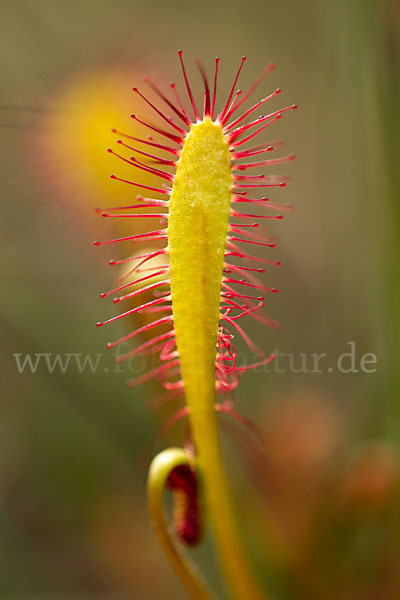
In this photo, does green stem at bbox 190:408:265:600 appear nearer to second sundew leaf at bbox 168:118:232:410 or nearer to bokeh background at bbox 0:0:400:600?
second sundew leaf at bbox 168:118:232:410

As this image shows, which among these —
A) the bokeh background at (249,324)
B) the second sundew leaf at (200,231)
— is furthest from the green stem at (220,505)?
the bokeh background at (249,324)

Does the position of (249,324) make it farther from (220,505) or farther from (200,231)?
(200,231)

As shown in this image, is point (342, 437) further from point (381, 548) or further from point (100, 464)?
point (100, 464)

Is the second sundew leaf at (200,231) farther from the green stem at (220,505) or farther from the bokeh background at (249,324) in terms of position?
the bokeh background at (249,324)

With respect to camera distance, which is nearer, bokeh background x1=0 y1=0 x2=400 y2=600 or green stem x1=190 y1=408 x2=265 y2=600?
green stem x1=190 y1=408 x2=265 y2=600

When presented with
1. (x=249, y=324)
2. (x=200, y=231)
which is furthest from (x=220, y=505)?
(x=249, y=324)

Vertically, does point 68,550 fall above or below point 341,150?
below

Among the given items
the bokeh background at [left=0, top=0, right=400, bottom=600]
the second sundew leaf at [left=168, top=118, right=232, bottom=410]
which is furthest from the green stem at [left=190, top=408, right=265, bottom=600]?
the bokeh background at [left=0, top=0, right=400, bottom=600]

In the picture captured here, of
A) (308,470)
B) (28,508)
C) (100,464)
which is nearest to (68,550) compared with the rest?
(28,508)
